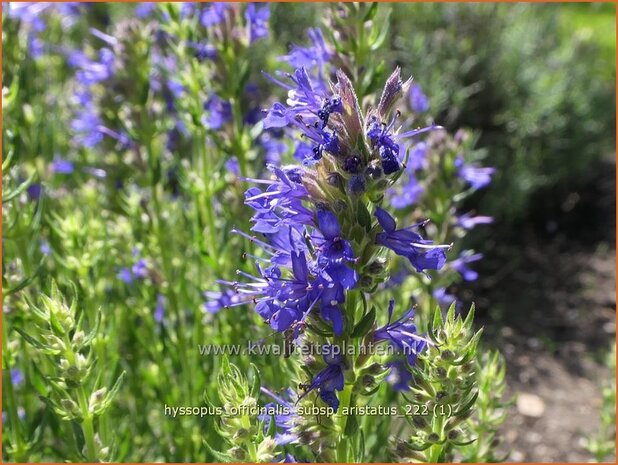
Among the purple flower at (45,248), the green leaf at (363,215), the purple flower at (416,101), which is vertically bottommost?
the green leaf at (363,215)

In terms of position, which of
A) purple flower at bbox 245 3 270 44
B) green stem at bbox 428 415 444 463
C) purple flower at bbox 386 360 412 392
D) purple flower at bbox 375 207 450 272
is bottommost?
green stem at bbox 428 415 444 463

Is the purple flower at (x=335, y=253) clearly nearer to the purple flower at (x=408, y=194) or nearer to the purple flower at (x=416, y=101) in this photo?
the purple flower at (x=408, y=194)

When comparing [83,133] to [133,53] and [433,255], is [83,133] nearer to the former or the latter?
[133,53]

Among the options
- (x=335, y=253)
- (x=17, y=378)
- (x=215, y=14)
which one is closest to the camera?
(x=335, y=253)

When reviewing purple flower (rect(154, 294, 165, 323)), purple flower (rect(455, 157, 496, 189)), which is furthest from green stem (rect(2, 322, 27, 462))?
purple flower (rect(455, 157, 496, 189))

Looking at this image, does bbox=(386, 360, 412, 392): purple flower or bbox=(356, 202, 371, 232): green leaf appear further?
bbox=(386, 360, 412, 392): purple flower

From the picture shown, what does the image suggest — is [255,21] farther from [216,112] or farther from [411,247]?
[411,247]

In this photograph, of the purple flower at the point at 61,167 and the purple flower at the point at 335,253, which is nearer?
the purple flower at the point at 335,253

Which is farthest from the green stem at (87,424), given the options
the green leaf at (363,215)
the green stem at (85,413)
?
the green leaf at (363,215)

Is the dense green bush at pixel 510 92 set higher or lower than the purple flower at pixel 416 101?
higher

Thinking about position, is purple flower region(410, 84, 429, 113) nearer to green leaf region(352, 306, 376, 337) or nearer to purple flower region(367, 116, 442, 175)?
purple flower region(367, 116, 442, 175)

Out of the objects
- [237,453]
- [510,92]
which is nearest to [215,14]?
[237,453]
